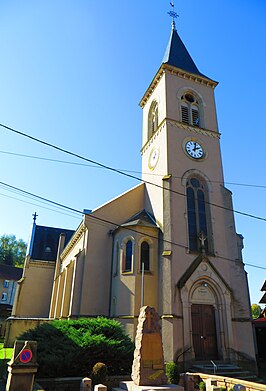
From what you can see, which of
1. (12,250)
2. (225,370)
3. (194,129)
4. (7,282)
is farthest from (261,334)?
(12,250)

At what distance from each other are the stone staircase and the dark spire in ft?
77.2

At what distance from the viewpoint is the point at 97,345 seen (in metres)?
11.9

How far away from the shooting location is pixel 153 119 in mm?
27594

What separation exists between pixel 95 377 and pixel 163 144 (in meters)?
16.9

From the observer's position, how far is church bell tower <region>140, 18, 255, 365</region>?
17388mm

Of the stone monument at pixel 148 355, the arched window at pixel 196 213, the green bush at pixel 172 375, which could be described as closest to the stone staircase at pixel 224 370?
the green bush at pixel 172 375

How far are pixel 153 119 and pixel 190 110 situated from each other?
3.72m

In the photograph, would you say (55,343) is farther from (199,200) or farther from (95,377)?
(199,200)

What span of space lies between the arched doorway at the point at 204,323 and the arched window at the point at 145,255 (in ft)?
11.2

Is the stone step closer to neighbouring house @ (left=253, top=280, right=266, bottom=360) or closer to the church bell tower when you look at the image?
the church bell tower

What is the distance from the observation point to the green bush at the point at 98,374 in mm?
10617

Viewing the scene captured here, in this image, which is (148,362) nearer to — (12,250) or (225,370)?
(225,370)

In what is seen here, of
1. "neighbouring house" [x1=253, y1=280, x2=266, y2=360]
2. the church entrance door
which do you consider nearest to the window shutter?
the church entrance door

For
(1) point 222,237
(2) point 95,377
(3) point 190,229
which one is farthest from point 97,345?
(1) point 222,237
